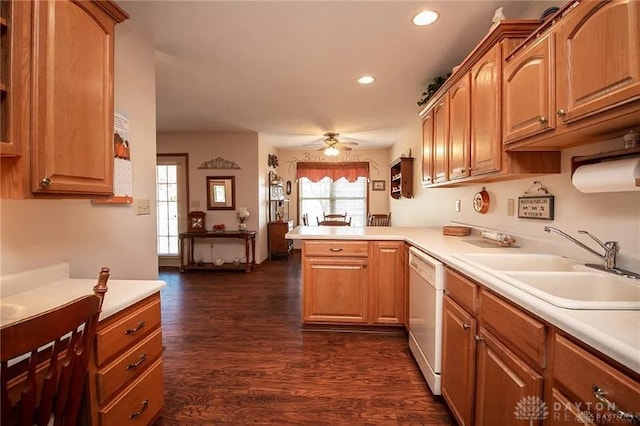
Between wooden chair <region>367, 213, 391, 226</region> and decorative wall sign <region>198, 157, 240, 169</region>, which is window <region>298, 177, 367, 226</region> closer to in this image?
wooden chair <region>367, 213, 391, 226</region>

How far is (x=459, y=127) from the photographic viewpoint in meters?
2.15

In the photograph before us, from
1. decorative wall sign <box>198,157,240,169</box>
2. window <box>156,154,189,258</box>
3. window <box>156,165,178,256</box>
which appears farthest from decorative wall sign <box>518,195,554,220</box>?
window <box>156,165,178,256</box>

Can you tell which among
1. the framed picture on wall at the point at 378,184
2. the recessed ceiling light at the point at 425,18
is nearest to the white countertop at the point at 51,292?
the recessed ceiling light at the point at 425,18

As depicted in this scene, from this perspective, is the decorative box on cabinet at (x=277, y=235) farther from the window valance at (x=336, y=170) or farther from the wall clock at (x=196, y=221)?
the window valance at (x=336, y=170)

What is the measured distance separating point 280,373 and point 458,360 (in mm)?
1217

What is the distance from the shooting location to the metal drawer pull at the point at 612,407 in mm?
659

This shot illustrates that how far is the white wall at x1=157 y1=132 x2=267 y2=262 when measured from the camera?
17.9 feet

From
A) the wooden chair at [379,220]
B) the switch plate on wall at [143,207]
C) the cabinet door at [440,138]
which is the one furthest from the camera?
the wooden chair at [379,220]

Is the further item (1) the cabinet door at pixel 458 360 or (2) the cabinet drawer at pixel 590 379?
(1) the cabinet door at pixel 458 360

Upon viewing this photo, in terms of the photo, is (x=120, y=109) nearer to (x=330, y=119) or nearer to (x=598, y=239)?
(x=598, y=239)

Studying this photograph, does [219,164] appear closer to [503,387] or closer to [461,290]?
[461,290]

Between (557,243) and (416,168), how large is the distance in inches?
123

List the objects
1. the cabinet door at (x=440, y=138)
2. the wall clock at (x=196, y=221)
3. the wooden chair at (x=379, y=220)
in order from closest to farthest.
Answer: the cabinet door at (x=440, y=138) < the wall clock at (x=196, y=221) < the wooden chair at (x=379, y=220)

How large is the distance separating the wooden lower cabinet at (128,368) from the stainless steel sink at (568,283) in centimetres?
155
